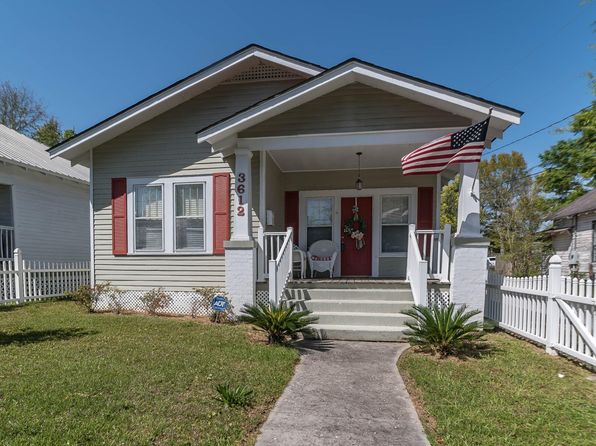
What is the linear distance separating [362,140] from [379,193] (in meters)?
2.61

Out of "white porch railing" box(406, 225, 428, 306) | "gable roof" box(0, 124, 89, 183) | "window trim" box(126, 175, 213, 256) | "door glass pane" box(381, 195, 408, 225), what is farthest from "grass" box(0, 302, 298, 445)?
"gable roof" box(0, 124, 89, 183)

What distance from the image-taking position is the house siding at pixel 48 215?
9.92 m

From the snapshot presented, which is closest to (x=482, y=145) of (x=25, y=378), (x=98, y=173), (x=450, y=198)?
(x=25, y=378)

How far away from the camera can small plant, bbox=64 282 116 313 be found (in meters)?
7.39

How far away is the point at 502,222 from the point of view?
70.2 ft

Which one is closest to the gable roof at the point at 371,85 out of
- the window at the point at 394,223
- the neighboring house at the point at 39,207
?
the window at the point at 394,223

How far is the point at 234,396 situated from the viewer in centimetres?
304

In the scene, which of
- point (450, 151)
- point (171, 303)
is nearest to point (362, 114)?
point (450, 151)

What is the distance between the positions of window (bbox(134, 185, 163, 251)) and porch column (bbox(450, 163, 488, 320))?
20.3ft

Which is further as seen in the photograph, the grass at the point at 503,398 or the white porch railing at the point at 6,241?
the white porch railing at the point at 6,241

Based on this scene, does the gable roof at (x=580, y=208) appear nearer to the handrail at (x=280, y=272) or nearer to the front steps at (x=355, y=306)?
the front steps at (x=355, y=306)

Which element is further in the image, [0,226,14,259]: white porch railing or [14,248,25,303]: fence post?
[0,226,14,259]: white porch railing

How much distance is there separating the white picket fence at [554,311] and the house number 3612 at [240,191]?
5.03m

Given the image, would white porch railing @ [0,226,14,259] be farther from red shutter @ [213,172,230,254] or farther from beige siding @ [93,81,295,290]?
red shutter @ [213,172,230,254]
